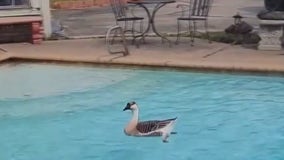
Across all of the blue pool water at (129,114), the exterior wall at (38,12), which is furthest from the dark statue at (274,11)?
the exterior wall at (38,12)

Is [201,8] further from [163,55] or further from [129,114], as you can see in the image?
[129,114]

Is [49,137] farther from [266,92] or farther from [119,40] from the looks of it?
[119,40]

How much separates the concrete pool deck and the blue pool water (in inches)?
5.2

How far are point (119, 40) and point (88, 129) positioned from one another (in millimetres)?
4393

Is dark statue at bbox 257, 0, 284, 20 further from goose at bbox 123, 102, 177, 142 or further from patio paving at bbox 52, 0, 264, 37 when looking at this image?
goose at bbox 123, 102, 177, 142

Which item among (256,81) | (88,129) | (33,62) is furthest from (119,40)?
(88,129)

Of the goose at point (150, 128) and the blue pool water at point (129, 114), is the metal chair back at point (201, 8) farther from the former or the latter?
the goose at point (150, 128)

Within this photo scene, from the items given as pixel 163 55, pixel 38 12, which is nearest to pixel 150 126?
pixel 163 55

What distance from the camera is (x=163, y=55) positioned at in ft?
31.8

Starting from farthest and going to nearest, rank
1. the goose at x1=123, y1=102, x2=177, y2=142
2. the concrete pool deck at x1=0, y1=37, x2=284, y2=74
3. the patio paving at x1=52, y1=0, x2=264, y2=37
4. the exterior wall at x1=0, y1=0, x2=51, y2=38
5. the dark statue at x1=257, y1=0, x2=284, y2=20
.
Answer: the patio paving at x1=52, y1=0, x2=264, y2=37 < the exterior wall at x1=0, y1=0, x2=51, y2=38 < the dark statue at x1=257, y1=0, x2=284, y2=20 < the concrete pool deck at x1=0, y1=37, x2=284, y2=74 < the goose at x1=123, y1=102, x2=177, y2=142

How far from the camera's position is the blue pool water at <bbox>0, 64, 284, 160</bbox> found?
6.25 meters

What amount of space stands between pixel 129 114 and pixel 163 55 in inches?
96.4

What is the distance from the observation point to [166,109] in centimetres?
762

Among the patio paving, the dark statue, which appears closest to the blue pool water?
the dark statue
